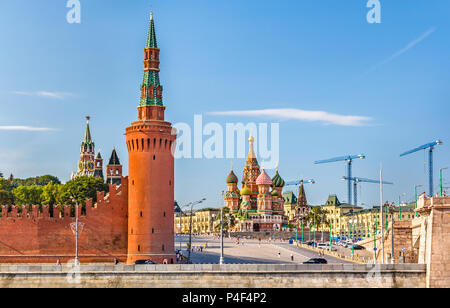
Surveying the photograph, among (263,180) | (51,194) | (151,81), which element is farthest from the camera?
(263,180)

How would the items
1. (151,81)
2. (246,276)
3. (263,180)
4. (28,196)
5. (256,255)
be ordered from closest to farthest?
(246,276) < (151,81) < (256,255) < (28,196) < (263,180)

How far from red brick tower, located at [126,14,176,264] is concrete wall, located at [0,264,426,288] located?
21639 millimetres

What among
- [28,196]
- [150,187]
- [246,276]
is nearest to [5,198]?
[28,196]

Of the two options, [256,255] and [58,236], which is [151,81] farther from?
[256,255]

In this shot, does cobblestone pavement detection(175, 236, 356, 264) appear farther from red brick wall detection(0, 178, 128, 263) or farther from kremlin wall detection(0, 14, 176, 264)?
red brick wall detection(0, 178, 128, 263)

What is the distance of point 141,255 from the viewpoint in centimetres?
8419

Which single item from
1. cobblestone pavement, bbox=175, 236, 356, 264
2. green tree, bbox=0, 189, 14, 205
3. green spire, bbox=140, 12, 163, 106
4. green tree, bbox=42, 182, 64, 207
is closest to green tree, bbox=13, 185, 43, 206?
green tree, bbox=0, 189, 14, 205

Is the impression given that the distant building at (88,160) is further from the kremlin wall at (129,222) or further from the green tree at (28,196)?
the kremlin wall at (129,222)

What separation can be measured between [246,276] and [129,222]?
2683 centimetres

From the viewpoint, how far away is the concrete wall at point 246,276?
61.4 meters

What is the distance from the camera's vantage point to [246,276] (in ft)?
204

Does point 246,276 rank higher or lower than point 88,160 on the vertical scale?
lower
